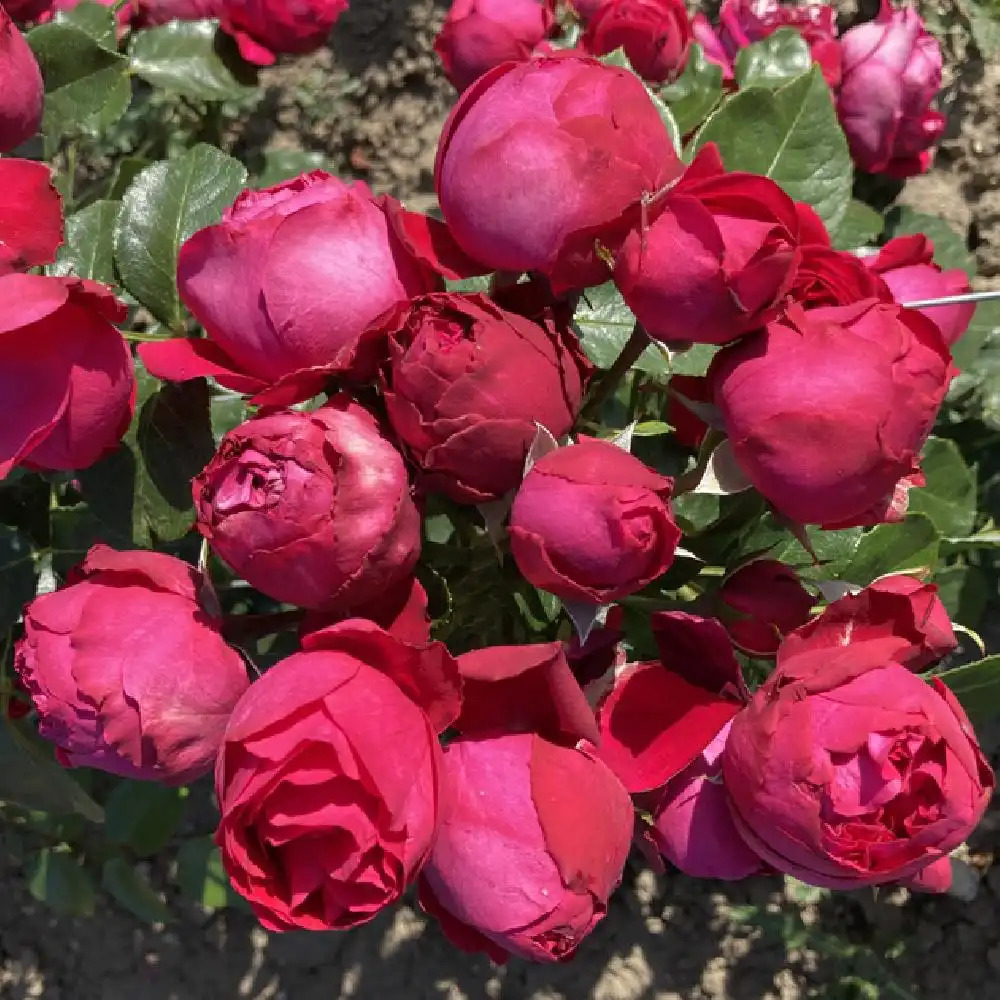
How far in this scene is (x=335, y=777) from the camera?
1.71 ft

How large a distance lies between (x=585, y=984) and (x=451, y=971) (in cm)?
22

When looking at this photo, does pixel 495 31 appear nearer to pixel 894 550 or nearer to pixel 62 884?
pixel 894 550

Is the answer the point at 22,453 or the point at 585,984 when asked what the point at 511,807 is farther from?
the point at 585,984

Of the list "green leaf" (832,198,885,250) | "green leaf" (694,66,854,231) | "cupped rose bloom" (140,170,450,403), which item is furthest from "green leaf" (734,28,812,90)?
"cupped rose bloom" (140,170,450,403)

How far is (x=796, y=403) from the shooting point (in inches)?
23.1

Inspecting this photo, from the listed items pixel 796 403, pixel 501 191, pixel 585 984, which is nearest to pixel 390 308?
pixel 501 191

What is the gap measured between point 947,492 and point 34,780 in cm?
115

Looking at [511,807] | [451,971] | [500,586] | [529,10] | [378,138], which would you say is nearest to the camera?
[511,807]

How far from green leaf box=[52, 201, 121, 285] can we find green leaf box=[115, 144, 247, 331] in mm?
78

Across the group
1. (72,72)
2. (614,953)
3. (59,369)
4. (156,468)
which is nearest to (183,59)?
(72,72)

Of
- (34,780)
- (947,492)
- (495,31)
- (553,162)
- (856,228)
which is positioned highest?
(553,162)

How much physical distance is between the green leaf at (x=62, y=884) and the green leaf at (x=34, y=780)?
48 cm

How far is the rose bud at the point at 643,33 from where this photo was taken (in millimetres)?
1172

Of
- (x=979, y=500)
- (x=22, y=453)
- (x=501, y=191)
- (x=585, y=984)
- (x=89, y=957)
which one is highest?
A: (x=501, y=191)
